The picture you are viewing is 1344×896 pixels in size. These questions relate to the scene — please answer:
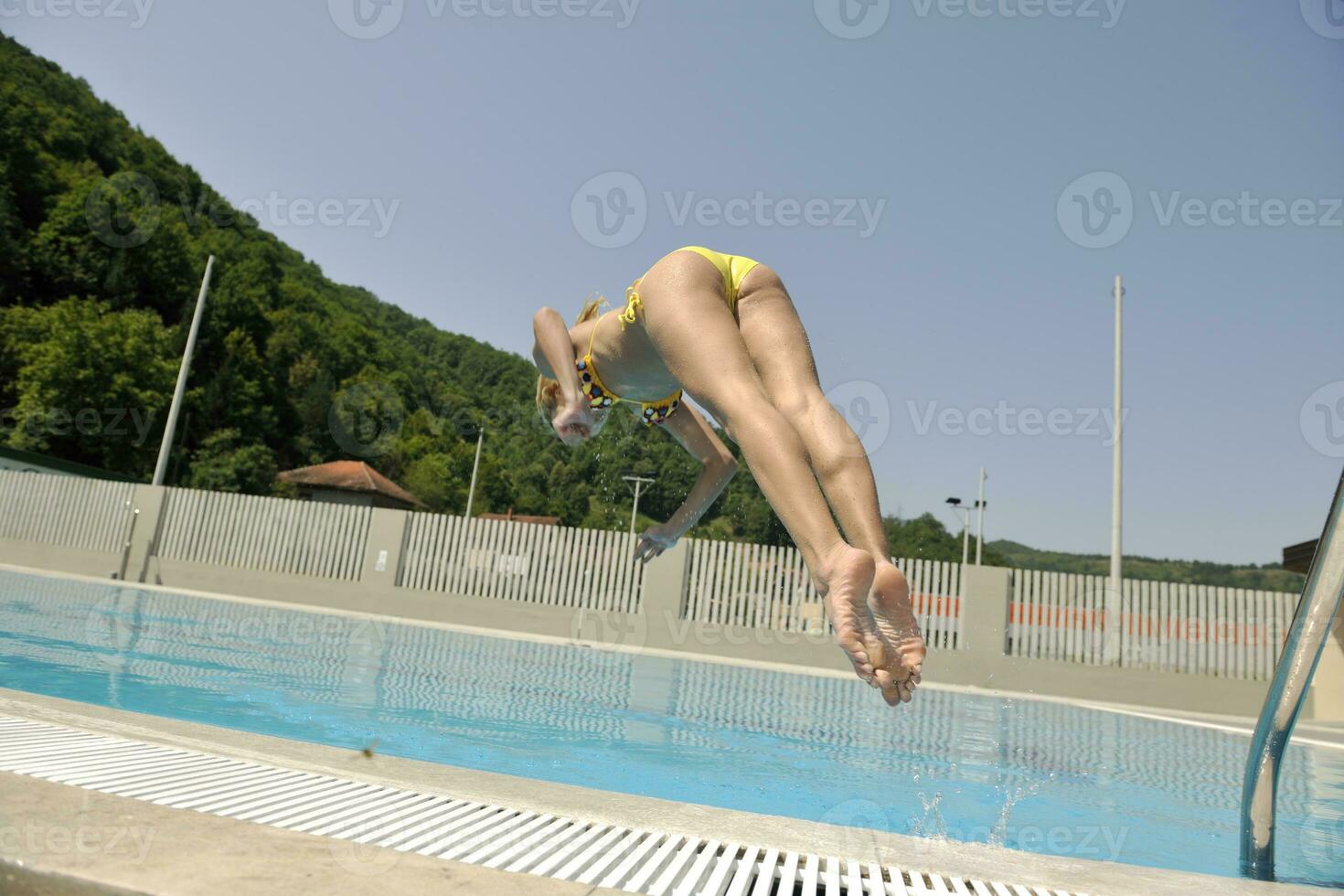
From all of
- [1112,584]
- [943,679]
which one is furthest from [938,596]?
[1112,584]

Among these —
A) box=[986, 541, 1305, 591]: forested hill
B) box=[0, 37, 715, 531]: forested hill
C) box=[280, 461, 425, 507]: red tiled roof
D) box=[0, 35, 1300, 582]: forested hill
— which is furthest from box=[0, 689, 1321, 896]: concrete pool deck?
box=[280, 461, 425, 507]: red tiled roof

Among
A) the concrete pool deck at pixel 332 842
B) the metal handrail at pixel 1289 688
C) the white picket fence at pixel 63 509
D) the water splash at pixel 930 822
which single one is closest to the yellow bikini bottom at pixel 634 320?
the concrete pool deck at pixel 332 842

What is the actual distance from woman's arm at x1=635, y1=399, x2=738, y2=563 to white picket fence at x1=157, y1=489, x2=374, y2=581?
44.2 ft

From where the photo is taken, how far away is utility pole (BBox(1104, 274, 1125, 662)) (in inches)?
483

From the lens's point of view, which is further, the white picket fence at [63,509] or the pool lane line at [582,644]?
the white picket fence at [63,509]

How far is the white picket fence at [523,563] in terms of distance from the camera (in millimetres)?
14000

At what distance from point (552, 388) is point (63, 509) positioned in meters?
17.7

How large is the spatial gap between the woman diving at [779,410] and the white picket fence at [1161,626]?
11906 millimetres

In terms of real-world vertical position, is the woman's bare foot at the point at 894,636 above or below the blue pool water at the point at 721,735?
above

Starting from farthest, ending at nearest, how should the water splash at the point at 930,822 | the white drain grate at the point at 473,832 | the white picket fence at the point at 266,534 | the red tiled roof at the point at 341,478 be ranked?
the red tiled roof at the point at 341,478 → the white picket fence at the point at 266,534 → the water splash at the point at 930,822 → the white drain grate at the point at 473,832

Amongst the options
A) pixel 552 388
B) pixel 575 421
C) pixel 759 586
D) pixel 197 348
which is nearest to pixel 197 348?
pixel 197 348

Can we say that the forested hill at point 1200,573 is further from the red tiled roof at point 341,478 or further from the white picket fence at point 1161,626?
the red tiled roof at point 341,478

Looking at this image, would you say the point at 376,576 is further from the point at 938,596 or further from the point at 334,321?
the point at 334,321

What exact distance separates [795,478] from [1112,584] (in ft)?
42.6
